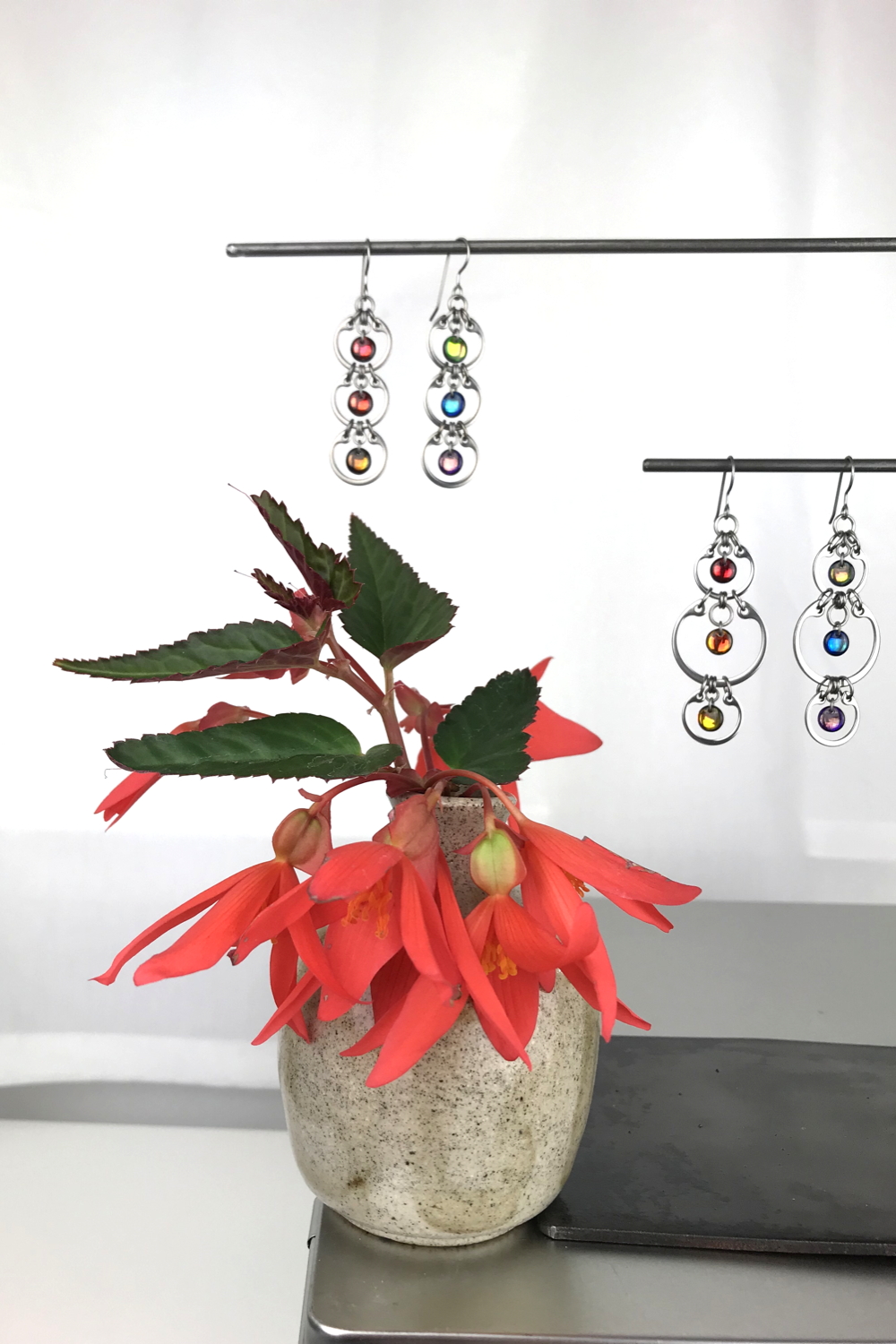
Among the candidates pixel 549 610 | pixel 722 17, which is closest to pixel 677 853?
pixel 549 610

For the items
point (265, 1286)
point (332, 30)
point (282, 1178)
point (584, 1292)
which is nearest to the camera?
point (584, 1292)

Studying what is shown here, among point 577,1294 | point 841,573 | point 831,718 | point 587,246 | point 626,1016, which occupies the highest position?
point 587,246

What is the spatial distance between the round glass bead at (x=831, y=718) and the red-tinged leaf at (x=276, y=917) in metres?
0.49

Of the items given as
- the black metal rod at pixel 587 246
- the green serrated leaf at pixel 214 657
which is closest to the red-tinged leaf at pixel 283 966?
the green serrated leaf at pixel 214 657

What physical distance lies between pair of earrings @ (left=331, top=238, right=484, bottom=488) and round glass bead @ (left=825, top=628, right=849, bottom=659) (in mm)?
273

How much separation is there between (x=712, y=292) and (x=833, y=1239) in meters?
0.97

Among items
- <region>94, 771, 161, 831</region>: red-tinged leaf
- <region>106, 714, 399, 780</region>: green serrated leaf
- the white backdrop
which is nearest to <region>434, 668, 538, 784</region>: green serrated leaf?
<region>106, 714, 399, 780</region>: green serrated leaf

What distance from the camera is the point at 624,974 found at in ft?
4.06

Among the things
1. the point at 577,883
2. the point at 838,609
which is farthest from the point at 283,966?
the point at 838,609

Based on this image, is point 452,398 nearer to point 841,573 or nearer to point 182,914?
point 841,573

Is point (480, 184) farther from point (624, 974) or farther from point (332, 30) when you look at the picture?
point (624, 974)

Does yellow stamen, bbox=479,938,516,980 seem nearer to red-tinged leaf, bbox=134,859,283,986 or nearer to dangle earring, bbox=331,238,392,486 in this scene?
red-tinged leaf, bbox=134,859,283,986

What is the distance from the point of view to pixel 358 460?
0.80 meters

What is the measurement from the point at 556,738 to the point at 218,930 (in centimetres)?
21
